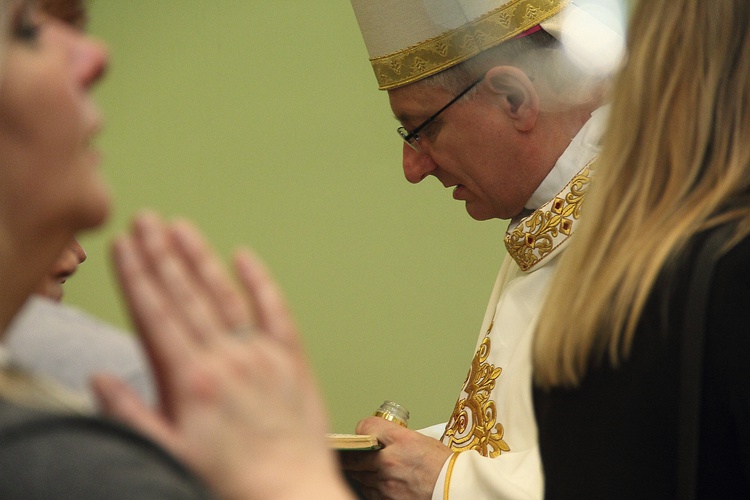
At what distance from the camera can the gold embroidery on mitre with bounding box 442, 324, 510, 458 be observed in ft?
7.75

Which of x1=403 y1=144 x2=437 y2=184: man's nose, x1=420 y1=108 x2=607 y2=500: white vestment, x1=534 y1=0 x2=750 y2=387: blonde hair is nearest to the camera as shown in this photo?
x1=534 y1=0 x2=750 y2=387: blonde hair

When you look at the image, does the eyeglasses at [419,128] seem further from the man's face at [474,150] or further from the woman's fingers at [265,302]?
the woman's fingers at [265,302]

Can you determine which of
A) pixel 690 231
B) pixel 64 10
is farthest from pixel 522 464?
pixel 64 10

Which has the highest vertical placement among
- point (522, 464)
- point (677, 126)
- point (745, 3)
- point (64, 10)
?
point (64, 10)

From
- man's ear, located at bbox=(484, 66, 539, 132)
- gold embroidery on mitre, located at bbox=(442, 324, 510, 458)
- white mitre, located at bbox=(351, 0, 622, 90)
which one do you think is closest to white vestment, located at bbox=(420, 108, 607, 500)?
gold embroidery on mitre, located at bbox=(442, 324, 510, 458)

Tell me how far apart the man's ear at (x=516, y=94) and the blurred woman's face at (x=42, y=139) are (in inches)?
69.7

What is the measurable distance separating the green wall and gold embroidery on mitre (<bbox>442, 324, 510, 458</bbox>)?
1.52 metres

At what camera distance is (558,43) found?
2.67 m

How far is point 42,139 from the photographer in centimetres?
88

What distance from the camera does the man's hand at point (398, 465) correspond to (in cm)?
219

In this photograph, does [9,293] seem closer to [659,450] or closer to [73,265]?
[659,450]

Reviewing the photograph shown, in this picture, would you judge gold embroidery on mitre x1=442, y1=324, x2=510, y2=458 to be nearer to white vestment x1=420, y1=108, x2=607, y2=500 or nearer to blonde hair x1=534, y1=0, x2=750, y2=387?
white vestment x1=420, y1=108, x2=607, y2=500

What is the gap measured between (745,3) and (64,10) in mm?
769

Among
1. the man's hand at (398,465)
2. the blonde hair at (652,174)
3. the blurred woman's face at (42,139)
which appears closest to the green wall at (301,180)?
the man's hand at (398,465)
